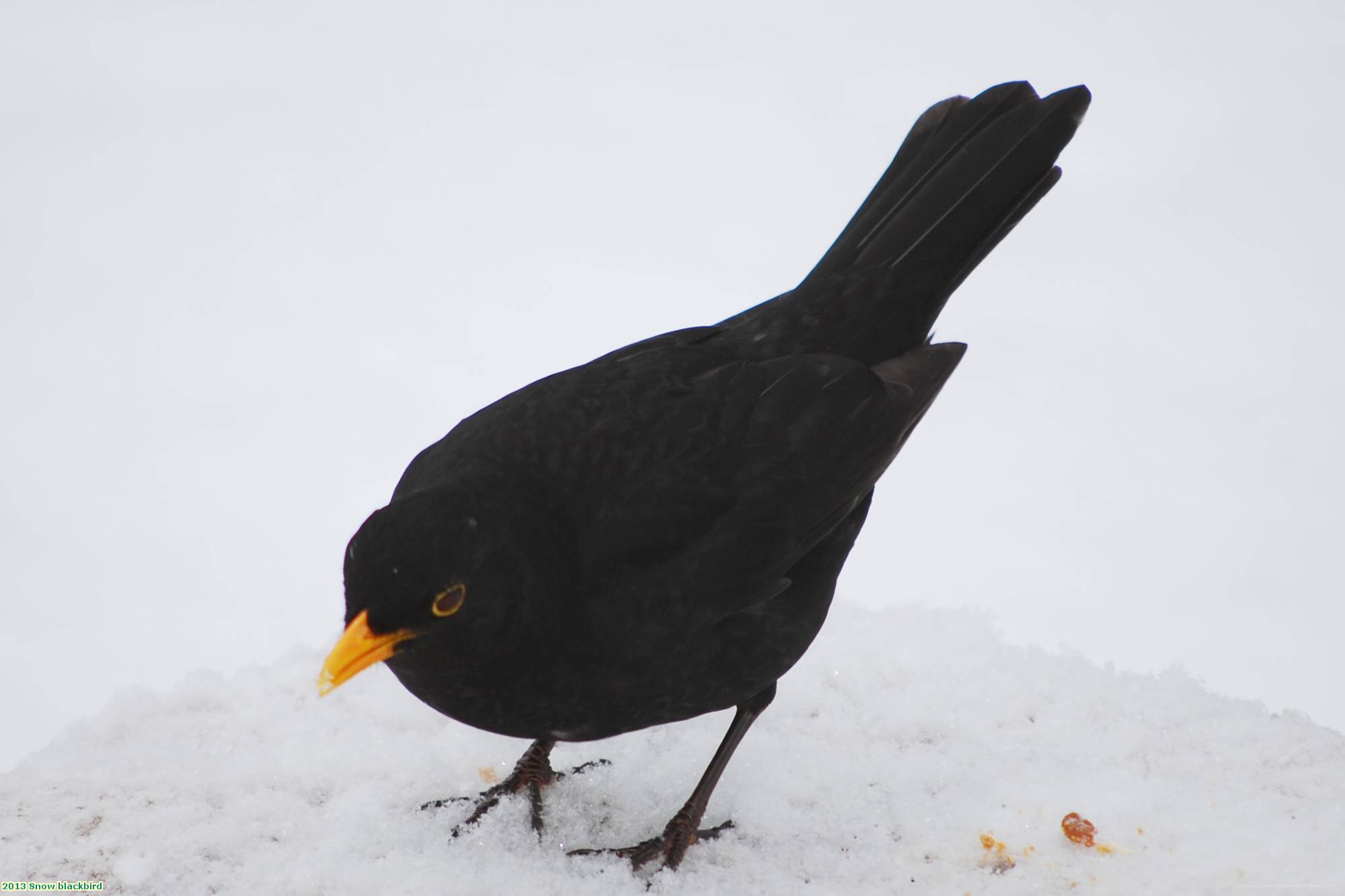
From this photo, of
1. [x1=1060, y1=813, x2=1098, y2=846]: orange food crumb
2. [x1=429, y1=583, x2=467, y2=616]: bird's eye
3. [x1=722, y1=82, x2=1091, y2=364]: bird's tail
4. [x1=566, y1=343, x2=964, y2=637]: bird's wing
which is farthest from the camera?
[x1=722, y1=82, x2=1091, y2=364]: bird's tail

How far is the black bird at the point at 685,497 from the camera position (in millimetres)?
2652

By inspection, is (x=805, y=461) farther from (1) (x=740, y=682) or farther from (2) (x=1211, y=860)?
(2) (x=1211, y=860)

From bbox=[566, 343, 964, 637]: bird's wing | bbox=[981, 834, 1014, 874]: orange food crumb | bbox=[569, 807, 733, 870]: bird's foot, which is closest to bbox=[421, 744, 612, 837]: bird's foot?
bbox=[569, 807, 733, 870]: bird's foot

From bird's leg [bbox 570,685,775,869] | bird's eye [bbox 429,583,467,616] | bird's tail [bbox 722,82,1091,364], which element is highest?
bird's tail [bbox 722,82,1091,364]

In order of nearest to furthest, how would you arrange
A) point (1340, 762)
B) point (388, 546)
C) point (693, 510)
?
point (388, 546), point (693, 510), point (1340, 762)

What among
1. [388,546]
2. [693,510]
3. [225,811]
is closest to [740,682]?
[693,510]

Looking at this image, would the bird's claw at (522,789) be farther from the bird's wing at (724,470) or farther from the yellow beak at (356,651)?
the yellow beak at (356,651)

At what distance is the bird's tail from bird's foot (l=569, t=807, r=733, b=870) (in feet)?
4.53

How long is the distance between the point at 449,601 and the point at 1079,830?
75.2 inches

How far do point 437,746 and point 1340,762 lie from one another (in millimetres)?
2817

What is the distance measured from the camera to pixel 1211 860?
3.15 metres

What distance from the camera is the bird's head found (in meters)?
2.47

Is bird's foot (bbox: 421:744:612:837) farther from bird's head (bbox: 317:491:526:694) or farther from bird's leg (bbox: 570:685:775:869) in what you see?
bird's head (bbox: 317:491:526:694)

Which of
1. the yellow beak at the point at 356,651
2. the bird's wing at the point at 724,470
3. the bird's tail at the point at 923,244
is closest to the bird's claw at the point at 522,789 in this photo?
the bird's wing at the point at 724,470
